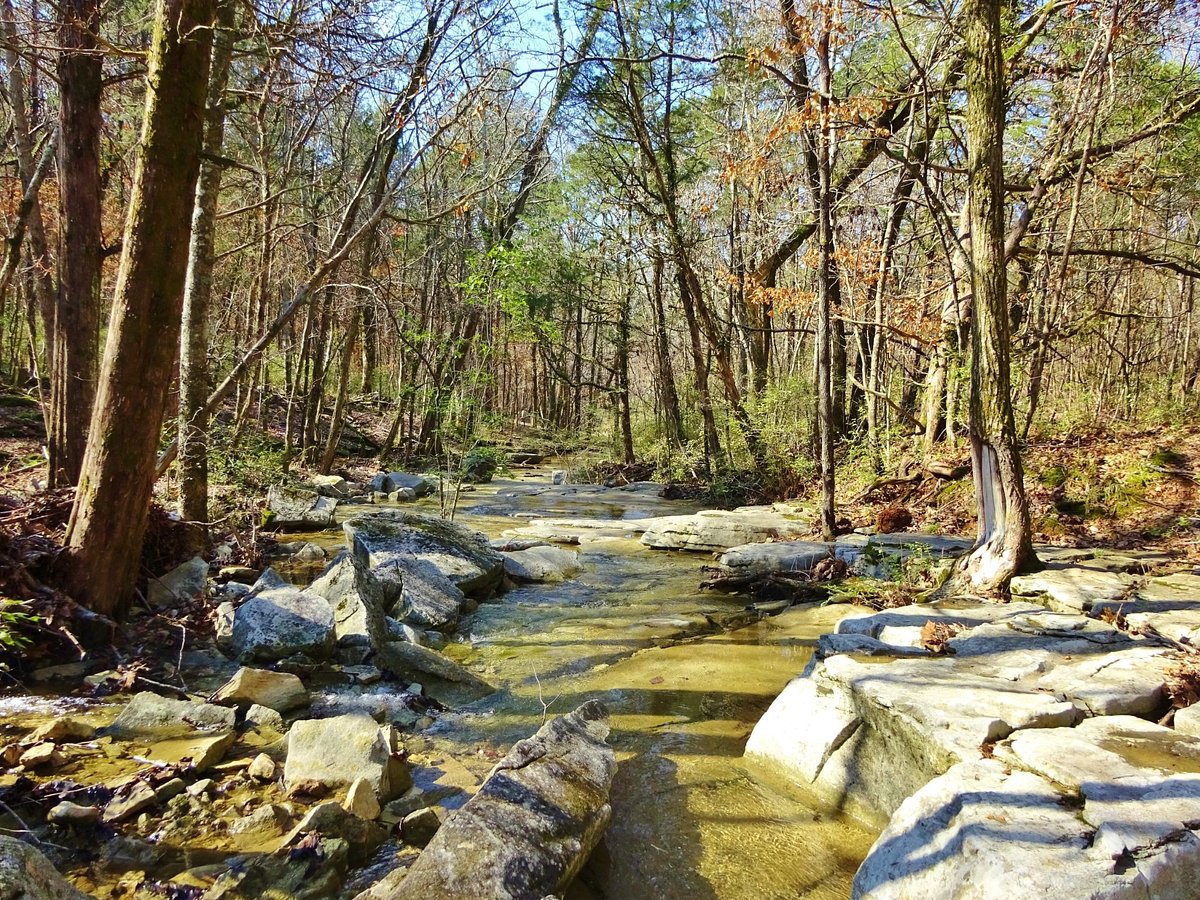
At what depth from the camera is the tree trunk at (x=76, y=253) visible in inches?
218

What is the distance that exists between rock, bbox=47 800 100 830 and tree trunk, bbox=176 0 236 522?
4.38m

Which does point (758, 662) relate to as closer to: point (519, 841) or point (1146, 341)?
point (519, 841)

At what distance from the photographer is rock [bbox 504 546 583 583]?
788 centimetres

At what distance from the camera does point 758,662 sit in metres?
5.07

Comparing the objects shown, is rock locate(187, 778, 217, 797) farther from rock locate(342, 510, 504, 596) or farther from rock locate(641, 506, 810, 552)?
rock locate(641, 506, 810, 552)

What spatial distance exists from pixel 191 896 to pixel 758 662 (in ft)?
12.7

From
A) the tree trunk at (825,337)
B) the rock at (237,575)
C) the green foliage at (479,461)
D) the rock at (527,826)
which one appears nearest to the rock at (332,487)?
the green foliage at (479,461)

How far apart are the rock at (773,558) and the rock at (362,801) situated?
16.8 feet

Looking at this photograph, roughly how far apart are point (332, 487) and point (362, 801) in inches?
453

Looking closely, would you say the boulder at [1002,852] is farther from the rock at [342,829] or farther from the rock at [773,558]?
the rock at [773,558]

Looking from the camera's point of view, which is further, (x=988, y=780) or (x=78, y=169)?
(x=78, y=169)

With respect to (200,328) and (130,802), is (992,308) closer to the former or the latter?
(130,802)

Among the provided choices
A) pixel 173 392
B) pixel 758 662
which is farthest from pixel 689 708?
pixel 173 392

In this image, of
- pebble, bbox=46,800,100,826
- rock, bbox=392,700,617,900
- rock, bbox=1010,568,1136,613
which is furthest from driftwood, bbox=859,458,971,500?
pebble, bbox=46,800,100,826
